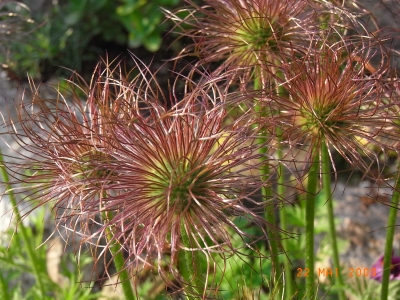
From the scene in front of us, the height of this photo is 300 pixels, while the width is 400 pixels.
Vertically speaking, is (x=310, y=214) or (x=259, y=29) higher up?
(x=259, y=29)

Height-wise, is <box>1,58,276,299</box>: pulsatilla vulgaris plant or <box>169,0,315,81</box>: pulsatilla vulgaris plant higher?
<box>169,0,315,81</box>: pulsatilla vulgaris plant

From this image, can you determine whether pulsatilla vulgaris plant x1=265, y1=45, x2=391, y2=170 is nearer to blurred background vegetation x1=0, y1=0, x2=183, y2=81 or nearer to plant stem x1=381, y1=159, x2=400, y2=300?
plant stem x1=381, y1=159, x2=400, y2=300

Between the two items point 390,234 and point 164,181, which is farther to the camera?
point 390,234

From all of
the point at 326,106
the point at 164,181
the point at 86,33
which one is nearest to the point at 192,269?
the point at 164,181

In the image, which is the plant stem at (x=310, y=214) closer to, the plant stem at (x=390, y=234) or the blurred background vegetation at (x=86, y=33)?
the plant stem at (x=390, y=234)

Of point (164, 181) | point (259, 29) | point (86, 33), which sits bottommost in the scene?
point (164, 181)

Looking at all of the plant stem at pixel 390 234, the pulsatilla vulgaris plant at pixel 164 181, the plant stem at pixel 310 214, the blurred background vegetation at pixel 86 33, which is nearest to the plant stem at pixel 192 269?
the pulsatilla vulgaris plant at pixel 164 181

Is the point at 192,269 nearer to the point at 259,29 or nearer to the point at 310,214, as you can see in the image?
the point at 310,214

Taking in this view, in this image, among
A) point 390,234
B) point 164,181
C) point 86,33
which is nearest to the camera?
point 164,181

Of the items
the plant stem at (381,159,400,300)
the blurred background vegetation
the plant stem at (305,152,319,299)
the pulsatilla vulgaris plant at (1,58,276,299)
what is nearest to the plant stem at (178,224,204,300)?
the pulsatilla vulgaris plant at (1,58,276,299)

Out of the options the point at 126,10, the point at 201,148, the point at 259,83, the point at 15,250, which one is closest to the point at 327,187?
the point at 259,83

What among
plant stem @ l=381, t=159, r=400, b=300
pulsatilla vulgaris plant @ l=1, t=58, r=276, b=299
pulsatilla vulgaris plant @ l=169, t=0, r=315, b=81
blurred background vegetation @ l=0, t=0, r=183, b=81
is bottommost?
plant stem @ l=381, t=159, r=400, b=300
